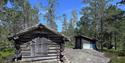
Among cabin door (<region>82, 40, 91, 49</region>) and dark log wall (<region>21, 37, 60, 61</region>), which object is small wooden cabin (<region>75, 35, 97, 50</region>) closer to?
cabin door (<region>82, 40, 91, 49</region>)

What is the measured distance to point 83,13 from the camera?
64.4m

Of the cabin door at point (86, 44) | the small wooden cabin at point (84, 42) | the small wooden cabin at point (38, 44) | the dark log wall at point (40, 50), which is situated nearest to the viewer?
the small wooden cabin at point (38, 44)

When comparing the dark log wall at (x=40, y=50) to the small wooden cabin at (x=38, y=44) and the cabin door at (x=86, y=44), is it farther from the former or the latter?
the cabin door at (x=86, y=44)

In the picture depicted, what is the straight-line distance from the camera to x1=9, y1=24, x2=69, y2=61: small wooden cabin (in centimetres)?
2395

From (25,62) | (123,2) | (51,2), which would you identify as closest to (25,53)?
(25,62)

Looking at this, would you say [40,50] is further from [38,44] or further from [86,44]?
[86,44]

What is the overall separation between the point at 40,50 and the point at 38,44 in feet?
2.24

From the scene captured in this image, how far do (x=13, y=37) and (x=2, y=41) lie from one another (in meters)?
24.7

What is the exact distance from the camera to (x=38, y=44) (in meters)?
24.7

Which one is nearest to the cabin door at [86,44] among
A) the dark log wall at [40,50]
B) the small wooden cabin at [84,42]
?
the small wooden cabin at [84,42]

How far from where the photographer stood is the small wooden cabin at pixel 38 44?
24.0 metres

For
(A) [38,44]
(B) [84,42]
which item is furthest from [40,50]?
(B) [84,42]

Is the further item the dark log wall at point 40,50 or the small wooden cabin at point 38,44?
the dark log wall at point 40,50

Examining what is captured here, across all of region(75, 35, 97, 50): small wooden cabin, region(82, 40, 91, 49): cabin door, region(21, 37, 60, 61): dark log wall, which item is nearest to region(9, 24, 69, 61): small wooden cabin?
region(21, 37, 60, 61): dark log wall
